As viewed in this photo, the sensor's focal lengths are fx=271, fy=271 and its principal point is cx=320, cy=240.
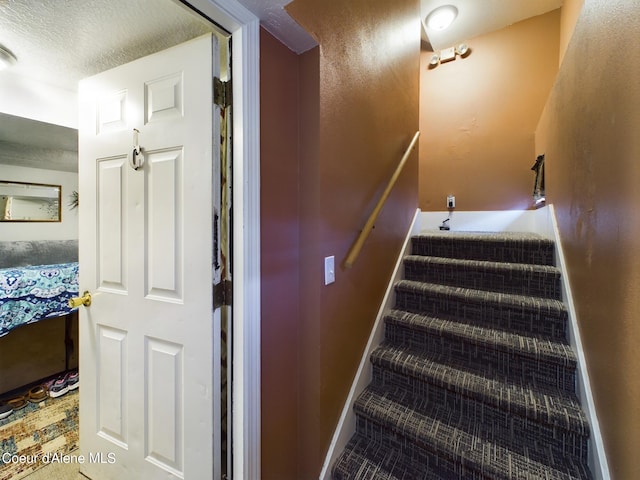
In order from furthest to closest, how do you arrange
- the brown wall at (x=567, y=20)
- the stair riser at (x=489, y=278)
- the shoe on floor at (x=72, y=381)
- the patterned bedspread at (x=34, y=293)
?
the shoe on floor at (x=72, y=381) < the brown wall at (x=567, y=20) < the patterned bedspread at (x=34, y=293) < the stair riser at (x=489, y=278)

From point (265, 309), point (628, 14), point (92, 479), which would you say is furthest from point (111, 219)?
point (628, 14)

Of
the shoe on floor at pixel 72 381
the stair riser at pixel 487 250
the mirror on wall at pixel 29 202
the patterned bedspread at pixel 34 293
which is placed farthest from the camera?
the mirror on wall at pixel 29 202

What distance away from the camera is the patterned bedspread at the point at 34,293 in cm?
194

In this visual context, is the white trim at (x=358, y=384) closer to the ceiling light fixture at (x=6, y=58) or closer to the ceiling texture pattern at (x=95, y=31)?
the ceiling texture pattern at (x=95, y=31)

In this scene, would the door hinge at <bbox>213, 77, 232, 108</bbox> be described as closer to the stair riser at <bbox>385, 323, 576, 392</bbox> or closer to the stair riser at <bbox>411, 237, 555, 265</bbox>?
the stair riser at <bbox>385, 323, 576, 392</bbox>

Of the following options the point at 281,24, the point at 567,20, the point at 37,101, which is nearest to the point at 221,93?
the point at 281,24

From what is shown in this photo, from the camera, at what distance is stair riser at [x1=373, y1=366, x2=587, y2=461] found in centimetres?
110

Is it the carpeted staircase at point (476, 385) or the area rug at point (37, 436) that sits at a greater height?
the carpeted staircase at point (476, 385)

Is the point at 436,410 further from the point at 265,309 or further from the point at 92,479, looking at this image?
the point at 92,479

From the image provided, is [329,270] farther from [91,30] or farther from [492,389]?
[91,30]

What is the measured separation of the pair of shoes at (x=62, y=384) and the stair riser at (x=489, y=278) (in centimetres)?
286

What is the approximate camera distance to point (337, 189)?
4.03ft

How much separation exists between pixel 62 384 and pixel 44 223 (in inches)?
61.3

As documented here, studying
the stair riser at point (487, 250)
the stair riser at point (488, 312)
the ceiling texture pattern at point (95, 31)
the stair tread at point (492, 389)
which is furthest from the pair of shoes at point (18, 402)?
the stair riser at point (487, 250)
